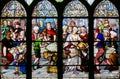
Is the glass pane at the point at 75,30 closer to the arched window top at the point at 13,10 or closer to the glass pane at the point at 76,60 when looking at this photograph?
the glass pane at the point at 76,60

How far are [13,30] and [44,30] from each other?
695 millimetres

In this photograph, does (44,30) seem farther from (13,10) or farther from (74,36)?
(13,10)

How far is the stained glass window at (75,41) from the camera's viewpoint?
39.0 feet

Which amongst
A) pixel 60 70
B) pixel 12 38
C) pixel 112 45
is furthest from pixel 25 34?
pixel 112 45

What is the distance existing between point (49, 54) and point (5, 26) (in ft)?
3.86

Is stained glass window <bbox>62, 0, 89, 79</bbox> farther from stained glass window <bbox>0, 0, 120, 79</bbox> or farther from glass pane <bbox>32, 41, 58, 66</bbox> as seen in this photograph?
glass pane <bbox>32, 41, 58, 66</bbox>

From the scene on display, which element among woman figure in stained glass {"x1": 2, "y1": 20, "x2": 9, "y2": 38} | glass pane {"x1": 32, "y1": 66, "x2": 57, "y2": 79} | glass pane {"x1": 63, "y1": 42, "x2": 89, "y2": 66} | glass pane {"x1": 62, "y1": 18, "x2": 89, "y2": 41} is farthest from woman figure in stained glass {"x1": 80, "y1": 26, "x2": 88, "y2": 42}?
woman figure in stained glass {"x1": 2, "y1": 20, "x2": 9, "y2": 38}

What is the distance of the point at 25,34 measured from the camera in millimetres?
11977

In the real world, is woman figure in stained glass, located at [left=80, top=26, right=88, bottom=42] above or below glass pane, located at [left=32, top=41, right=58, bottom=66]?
above

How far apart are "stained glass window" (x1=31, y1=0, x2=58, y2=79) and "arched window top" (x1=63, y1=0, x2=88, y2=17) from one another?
288 mm

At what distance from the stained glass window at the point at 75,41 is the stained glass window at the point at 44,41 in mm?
230

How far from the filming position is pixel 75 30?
475 inches

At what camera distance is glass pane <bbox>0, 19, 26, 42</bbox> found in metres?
12.0

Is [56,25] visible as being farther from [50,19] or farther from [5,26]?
[5,26]
